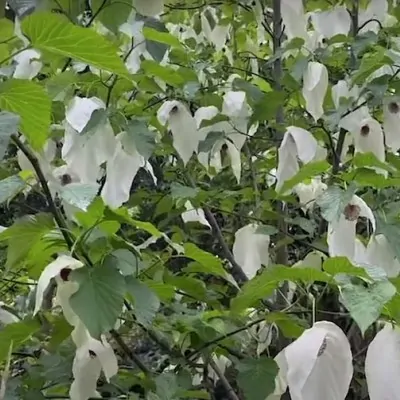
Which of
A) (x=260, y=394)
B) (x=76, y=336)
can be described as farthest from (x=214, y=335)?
(x=76, y=336)

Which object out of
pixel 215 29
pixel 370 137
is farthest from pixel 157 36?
pixel 215 29

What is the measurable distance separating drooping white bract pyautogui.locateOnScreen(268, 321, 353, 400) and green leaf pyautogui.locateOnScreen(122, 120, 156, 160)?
1.64 ft

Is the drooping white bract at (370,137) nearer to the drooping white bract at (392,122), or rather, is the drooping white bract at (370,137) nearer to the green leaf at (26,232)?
the drooping white bract at (392,122)

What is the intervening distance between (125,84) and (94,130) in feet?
0.78

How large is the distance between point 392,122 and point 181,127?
38cm

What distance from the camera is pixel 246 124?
149 cm

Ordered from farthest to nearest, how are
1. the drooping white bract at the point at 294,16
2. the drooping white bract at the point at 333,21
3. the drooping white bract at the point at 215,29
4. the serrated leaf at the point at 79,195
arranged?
1. the drooping white bract at the point at 215,29
2. the drooping white bract at the point at 333,21
3. the drooping white bract at the point at 294,16
4. the serrated leaf at the point at 79,195

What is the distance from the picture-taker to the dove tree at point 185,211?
738 millimetres

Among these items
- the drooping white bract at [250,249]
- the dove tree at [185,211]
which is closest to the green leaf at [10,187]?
the dove tree at [185,211]

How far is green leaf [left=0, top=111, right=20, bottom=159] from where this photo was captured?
69 cm

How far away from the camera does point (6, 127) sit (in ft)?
2.31

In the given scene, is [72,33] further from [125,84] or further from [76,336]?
[125,84]

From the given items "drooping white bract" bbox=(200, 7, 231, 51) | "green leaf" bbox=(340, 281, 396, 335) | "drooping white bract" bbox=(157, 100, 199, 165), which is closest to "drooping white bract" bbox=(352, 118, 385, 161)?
"drooping white bract" bbox=(157, 100, 199, 165)

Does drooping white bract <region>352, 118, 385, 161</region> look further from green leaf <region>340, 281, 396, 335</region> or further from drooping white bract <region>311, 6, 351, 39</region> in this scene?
green leaf <region>340, 281, 396, 335</region>
